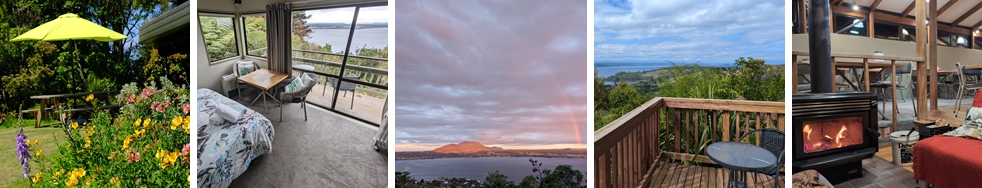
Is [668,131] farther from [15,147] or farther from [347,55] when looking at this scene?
[15,147]

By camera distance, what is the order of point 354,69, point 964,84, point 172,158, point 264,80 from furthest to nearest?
point 172,158
point 264,80
point 354,69
point 964,84

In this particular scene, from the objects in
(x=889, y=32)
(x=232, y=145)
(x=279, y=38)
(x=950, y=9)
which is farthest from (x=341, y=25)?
(x=950, y=9)

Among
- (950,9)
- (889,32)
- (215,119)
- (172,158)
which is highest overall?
(950,9)

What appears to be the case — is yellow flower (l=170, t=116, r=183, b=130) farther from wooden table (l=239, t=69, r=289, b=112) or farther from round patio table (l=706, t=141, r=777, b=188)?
round patio table (l=706, t=141, r=777, b=188)

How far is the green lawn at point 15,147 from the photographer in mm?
2846

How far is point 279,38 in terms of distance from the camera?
2400mm

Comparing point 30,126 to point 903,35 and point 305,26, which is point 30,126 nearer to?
point 305,26

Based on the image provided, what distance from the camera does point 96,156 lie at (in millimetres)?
2770

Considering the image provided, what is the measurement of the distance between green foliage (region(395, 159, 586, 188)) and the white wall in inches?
54.1

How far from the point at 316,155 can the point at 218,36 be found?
0.89 m

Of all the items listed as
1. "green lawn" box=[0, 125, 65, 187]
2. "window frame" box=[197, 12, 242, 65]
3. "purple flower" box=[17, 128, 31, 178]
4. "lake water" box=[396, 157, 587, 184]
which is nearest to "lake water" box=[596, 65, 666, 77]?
"lake water" box=[396, 157, 587, 184]

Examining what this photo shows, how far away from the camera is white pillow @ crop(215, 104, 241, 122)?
8.02ft

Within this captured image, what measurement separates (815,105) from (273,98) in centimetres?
289

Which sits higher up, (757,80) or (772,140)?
(757,80)
